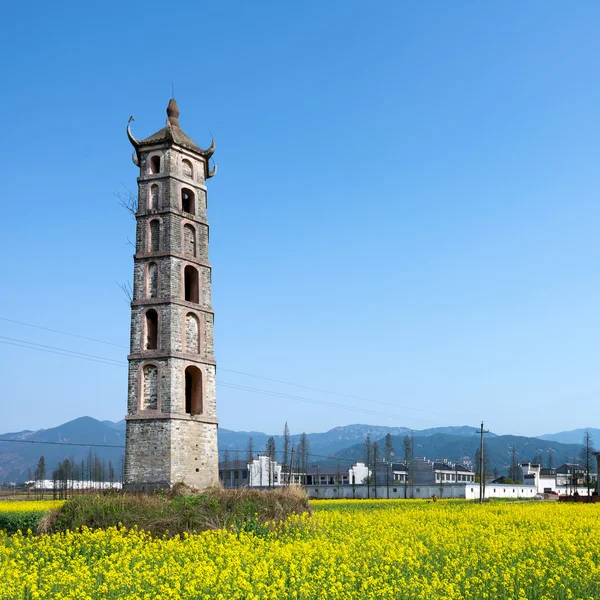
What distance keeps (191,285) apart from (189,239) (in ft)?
8.42

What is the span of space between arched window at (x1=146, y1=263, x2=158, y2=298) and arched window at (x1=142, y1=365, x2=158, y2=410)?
12.9 ft

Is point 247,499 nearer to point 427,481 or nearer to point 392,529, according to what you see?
point 392,529

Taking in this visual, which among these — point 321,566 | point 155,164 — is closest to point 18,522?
point 155,164

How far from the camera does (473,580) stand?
49.6 ft

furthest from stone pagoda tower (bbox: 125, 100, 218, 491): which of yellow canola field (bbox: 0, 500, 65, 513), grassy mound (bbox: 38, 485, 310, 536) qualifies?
grassy mound (bbox: 38, 485, 310, 536)

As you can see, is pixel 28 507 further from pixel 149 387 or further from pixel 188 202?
pixel 188 202

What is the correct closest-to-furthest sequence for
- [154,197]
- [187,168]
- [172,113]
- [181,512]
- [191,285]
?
[181,512], [154,197], [191,285], [187,168], [172,113]

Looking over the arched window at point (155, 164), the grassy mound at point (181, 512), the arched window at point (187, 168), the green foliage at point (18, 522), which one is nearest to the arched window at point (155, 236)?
the arched window at point (155, 164)

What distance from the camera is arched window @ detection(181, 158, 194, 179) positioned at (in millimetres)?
42297

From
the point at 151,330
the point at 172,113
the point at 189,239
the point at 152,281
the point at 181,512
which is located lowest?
the point at 181,512

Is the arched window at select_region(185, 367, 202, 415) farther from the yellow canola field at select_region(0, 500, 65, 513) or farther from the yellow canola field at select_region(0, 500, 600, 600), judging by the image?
the yellow canola field at select_region(0, 500, 600, 600)

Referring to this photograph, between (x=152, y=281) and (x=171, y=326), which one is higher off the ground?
(x=152, y=281)

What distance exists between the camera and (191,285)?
4212 cm

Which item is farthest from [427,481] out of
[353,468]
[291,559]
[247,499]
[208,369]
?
[291,559]
